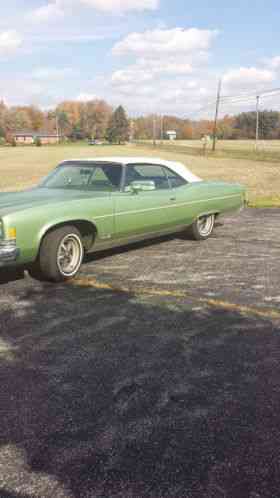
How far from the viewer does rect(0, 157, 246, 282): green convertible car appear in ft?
16.8

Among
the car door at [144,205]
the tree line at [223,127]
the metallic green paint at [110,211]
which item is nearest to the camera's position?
the metallic green paint at [110,211]

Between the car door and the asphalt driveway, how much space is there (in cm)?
97

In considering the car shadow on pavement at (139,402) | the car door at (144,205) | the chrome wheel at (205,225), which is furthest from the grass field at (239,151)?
the car shadow on pavement at (139,402)

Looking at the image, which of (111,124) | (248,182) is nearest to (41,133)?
(111,124)

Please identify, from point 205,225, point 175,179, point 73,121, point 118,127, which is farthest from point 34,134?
point 175,179

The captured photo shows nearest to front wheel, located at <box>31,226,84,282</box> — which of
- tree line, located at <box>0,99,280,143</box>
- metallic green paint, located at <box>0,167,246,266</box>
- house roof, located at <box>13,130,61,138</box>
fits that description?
metallic green paint, located at <box>0,167,246,266</box>

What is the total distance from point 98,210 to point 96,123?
514 ft

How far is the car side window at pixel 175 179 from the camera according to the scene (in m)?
7.53

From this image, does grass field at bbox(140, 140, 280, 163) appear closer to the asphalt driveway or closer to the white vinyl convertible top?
the white vinyl convertible top

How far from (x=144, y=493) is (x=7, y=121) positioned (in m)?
155

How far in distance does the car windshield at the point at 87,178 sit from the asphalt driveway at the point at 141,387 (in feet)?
4.68

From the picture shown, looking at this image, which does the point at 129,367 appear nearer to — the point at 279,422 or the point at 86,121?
the point at 279,422

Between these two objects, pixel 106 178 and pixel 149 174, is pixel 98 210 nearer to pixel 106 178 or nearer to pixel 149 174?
pixel 106 178

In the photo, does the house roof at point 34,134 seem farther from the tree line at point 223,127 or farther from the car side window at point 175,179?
the car side window at point 175,179
